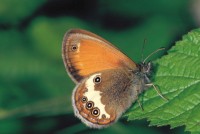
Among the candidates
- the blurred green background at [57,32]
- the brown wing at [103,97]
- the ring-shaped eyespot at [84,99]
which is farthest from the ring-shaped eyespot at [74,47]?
the blurred green background at [57,32]

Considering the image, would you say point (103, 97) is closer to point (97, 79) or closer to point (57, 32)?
point (97, 79)

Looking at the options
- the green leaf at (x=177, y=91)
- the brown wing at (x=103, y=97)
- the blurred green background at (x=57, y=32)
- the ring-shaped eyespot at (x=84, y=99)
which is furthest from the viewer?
the blurred green background at (x=57, y=32)

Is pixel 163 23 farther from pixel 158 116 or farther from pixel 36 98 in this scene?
pixel 158 116

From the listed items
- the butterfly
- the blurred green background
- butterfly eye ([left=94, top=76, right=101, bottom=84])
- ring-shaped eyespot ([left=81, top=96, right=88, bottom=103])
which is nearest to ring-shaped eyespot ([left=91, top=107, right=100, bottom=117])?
the butterfly

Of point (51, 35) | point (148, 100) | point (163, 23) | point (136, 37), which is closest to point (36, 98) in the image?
point (51, 35)

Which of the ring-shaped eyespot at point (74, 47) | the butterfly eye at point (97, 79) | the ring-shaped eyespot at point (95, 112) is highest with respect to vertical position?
the ring-shaped eyespot at point (74, 47)

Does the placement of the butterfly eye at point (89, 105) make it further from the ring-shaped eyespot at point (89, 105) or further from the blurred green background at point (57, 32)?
the blurred green background at point (57, 32)

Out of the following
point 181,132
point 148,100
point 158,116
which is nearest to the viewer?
point 158,116
